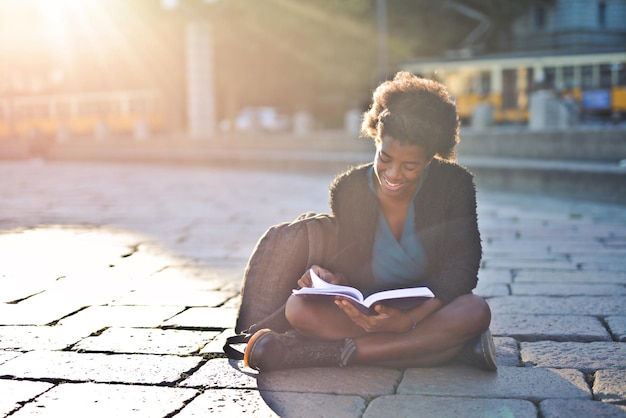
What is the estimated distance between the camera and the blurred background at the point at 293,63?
25.6m

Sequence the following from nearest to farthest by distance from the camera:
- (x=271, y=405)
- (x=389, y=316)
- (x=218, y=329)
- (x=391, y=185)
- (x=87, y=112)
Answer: (x=271, y=405) → (x=389, y=316) → (x=391, y=185) → (x=218, y=329) → (x=87, y=112)

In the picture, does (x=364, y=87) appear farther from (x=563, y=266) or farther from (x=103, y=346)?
(x=103, y=346)

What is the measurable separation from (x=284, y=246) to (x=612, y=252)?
153 inches

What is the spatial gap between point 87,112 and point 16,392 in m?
35.6

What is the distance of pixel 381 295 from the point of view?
3033mm

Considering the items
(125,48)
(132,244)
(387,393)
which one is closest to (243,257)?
(132,244)

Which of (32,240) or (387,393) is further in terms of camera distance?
(32,240)

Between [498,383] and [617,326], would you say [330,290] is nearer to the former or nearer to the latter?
[498,383]

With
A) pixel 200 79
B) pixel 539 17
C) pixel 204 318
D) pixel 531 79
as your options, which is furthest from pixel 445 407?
pixel 539 17

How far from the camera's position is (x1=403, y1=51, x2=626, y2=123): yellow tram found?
25266 millimetres

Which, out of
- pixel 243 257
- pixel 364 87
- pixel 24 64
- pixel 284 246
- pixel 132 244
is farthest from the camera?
pixel 24 64

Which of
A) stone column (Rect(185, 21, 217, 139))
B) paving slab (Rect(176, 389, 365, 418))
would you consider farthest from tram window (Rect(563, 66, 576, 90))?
paving slab (Rect(176, 389, 365, 418))

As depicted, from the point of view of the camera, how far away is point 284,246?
3.51m

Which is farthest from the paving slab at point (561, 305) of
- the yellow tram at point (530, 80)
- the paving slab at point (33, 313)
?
the yellow tram at point (530, 80)
